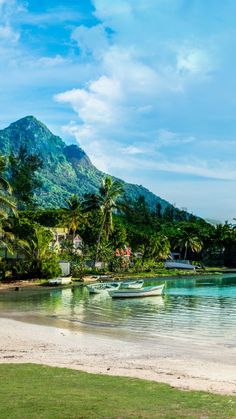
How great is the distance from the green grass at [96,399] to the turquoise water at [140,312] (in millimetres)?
11332

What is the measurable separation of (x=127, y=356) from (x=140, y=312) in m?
18.3

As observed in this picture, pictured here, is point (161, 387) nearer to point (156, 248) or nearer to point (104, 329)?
point (104, 329)

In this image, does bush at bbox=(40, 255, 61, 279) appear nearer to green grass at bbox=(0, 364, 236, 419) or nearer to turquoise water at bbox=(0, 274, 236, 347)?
turquoise water at bbox=(0, 274, 236, 347)

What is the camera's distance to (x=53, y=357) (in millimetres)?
19453

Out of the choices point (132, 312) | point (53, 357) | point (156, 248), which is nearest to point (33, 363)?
point (53, 357)

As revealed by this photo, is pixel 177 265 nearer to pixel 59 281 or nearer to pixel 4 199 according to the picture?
pixel 59 281

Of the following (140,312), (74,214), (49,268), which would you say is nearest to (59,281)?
(49,268)

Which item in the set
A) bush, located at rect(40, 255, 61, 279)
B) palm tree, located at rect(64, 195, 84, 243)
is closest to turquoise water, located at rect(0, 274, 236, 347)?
bush, located at rect(40, 255, 61, 279)

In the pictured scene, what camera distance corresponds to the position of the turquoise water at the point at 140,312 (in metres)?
28.7

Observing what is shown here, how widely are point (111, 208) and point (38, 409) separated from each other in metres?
69.2

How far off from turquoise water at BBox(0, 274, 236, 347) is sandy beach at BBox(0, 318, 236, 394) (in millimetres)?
2565

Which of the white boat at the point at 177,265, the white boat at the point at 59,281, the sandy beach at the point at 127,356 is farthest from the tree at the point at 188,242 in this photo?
the sandy beach at the point at 127,356

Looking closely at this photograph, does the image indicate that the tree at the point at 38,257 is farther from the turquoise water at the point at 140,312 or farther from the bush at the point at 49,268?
the turquoise water at the point at 140,312

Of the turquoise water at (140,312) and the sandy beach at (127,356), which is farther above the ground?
the sandy beach at (127,356)
